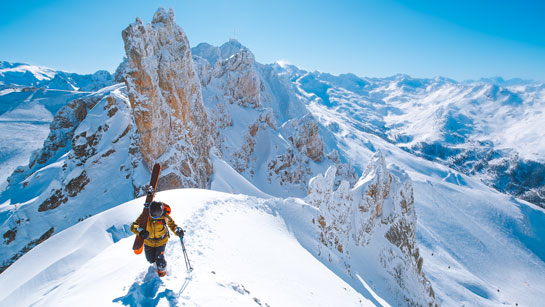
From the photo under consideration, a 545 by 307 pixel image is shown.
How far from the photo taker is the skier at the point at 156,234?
21.7 ft

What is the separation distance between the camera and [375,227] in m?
29.3

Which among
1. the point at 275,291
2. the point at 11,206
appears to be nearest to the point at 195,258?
the point at 275,291

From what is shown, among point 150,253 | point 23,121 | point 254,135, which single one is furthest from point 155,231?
point 23,121

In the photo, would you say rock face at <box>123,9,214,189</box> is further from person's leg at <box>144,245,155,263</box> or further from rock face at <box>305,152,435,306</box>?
person's leg at <box>144,245,155,263</box>

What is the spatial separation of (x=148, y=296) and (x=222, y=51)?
16360 centimetres

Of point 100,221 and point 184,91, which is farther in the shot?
point 184,91

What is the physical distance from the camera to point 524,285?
6406 cm

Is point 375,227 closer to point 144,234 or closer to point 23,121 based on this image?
point 144,234

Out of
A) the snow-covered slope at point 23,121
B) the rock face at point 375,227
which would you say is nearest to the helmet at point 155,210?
the rock face at point 375,227

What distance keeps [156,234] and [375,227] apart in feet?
91.7

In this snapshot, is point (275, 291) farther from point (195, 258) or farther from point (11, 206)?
point (11, 206)

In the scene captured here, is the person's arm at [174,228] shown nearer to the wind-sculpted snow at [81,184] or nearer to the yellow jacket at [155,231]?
the yellow jacket at [155,231]

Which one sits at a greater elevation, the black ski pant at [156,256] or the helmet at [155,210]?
the helmet at [155,210]

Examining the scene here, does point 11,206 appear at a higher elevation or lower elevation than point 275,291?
lower
